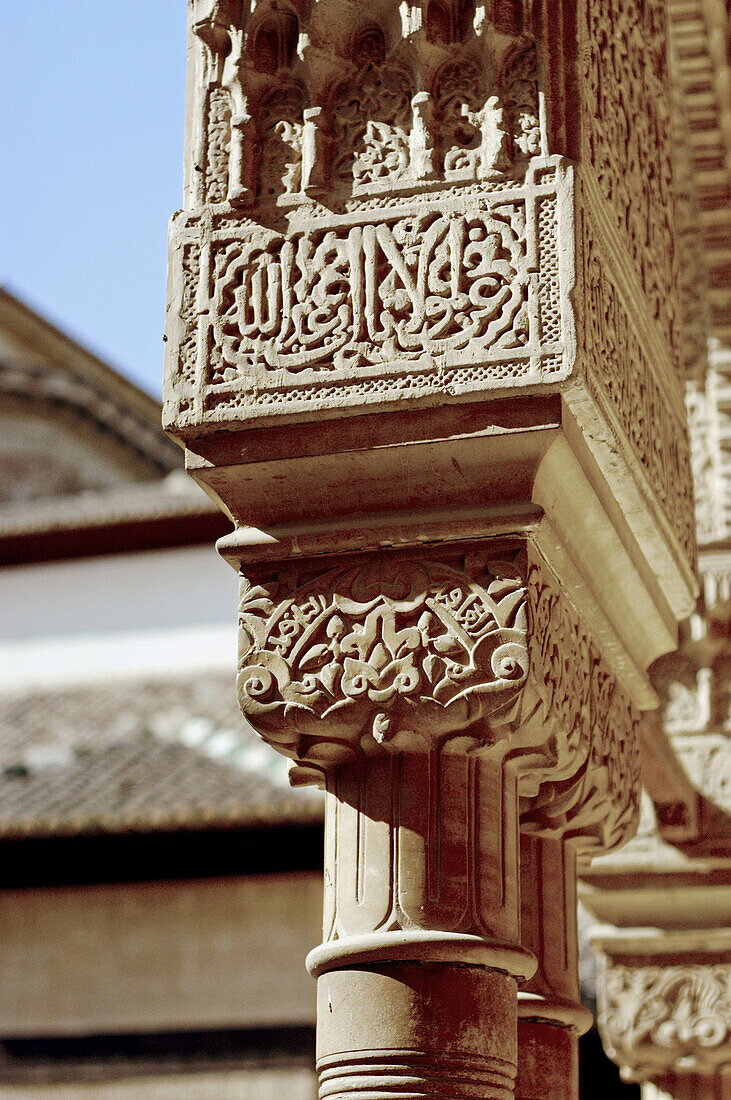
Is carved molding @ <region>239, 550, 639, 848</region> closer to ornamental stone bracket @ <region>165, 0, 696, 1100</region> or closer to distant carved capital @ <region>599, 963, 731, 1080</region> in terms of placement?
ornamental stone bracket @ <region>165, 0, 696, 1100</region>

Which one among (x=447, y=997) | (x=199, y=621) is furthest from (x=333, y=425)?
(x=199, y=621)

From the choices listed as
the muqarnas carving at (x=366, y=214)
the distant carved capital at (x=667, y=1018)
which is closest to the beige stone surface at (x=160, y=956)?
the distant carved capital at (x=667, y=1018)

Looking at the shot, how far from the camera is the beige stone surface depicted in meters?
10.2

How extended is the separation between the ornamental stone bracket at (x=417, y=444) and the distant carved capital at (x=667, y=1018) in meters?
2.57

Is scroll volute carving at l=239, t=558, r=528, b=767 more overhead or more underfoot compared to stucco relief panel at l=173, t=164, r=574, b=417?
more underfoot

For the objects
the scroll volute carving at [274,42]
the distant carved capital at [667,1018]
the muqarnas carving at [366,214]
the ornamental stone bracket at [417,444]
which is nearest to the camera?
the ornamental stone bracket at [417,444]

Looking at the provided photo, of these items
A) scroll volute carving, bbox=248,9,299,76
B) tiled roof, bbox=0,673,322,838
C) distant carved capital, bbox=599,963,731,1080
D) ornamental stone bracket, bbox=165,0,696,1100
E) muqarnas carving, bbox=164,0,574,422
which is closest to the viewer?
ornamental stone bracket, bbox=165,0,696,1100

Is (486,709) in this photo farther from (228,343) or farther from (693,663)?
(693,663)

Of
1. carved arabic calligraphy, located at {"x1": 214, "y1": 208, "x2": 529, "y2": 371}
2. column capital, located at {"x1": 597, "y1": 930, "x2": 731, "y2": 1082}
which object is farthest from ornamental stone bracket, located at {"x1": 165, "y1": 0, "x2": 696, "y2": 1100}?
column capital, located at {"x1": 597, "y1": 930, "x2": 731, "y2": 1082}

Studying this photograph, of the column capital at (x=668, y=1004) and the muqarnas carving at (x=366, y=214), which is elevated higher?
the muqarnas carving at (x=366, y=214)

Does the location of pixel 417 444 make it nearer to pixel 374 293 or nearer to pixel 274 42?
pixel 374 293

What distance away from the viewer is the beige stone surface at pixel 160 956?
33.5 feet

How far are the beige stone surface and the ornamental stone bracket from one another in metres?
7.29

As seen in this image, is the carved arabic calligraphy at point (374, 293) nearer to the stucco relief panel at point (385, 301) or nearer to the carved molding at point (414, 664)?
the stucco relief panel at point (385, 301)
